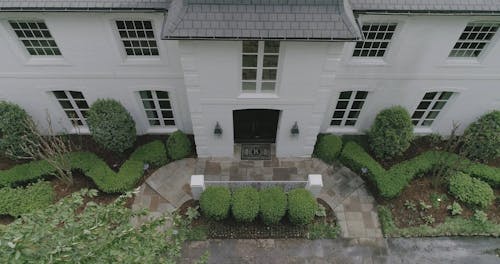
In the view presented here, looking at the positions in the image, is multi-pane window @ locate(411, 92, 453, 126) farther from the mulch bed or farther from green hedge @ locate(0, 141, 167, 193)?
green hedge @ locate(0, 141, 167, 193)

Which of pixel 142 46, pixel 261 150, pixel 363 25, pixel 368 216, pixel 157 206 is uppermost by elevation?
pixel 142 46

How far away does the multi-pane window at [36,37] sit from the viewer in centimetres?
1304

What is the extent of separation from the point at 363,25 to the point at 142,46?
8609 mm

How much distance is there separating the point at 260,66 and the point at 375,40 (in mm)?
4709

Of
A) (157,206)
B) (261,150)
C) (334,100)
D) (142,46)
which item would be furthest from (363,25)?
(157,206)

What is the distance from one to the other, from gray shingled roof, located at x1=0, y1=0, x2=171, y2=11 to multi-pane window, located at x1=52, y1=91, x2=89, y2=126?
4.64 metres

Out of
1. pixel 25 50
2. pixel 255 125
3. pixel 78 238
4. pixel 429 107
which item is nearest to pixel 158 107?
pixel 255 125

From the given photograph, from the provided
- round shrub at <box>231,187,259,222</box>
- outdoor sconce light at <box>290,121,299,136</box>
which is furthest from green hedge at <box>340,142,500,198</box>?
round shrub at <box>231,187,259,222</box>

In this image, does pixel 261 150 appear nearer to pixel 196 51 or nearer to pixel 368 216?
pixel 368 216

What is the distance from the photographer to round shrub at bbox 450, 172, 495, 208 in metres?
14.9

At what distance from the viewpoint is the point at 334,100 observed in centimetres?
1588

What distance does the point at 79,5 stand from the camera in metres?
11.5

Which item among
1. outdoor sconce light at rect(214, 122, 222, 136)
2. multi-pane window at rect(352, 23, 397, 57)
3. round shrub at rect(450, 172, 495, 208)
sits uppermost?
multi-pane window at rect(352, 23, 397, 57)

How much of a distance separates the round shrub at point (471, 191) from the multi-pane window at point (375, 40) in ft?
21.9
